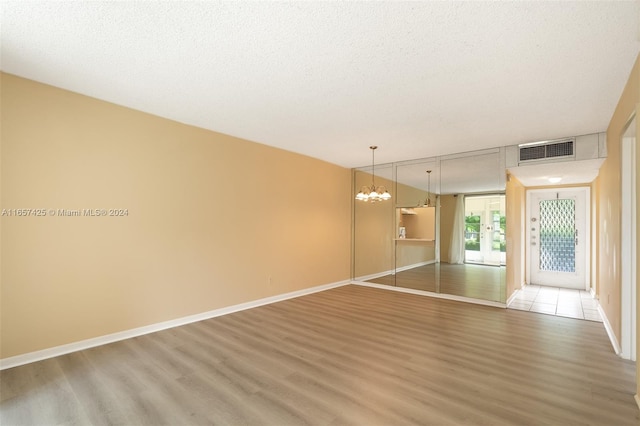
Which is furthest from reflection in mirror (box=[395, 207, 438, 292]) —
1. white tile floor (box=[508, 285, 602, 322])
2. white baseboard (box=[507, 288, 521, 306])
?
white tile floor (box=[508, 285, 602, 322])

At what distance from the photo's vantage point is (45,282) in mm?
3123

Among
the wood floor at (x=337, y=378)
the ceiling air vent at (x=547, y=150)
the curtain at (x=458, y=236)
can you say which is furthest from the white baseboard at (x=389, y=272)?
the ceiling air vent at (x=547, y=150)

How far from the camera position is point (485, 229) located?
5512 millimetres

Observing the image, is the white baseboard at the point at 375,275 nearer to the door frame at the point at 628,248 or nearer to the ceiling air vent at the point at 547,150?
the ceiling air vent at the point at 547,150

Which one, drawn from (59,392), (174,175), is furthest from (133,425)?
(174,175)

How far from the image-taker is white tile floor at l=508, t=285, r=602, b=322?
4816 millimetres

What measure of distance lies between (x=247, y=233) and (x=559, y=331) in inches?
188

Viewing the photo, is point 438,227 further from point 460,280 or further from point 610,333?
point 610,333

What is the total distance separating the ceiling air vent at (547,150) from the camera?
472 cm

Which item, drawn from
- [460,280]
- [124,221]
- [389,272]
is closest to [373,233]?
[389,272]

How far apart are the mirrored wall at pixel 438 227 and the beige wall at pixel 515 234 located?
25cm

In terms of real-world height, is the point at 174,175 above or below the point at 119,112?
below

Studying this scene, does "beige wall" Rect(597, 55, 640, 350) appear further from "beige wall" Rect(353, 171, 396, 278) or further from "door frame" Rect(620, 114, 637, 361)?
"beige wall" Rect(353, 171, 396, 278)

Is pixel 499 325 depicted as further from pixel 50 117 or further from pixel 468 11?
pixel 50 117
